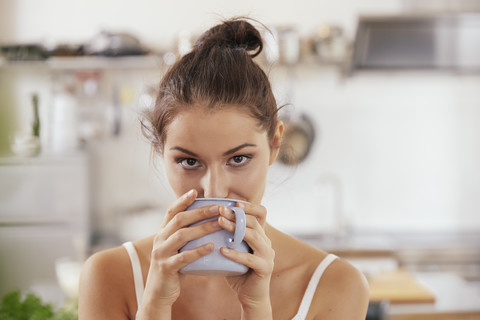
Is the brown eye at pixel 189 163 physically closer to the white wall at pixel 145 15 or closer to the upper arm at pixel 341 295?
the upper arm at pixel 341 295

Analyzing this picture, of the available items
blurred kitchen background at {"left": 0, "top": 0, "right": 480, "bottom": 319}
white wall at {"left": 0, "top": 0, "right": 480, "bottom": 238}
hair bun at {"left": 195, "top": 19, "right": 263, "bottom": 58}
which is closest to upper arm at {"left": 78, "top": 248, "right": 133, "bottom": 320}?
hair bun at {"left": 195, "top": 19, "right": 263, "bottom": 58}

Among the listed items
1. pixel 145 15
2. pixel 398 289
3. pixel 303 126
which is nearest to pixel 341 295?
pixel 398 289

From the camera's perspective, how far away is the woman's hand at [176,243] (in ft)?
2.37

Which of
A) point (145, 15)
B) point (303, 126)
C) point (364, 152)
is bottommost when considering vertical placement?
point (364, 152)

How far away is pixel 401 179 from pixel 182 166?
345 cm

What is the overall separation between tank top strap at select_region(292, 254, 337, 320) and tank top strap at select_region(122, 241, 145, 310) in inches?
11.1

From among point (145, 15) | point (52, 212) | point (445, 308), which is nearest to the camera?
point (445, 308)

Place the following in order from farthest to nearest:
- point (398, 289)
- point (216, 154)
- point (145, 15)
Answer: point (145, 15)
point (398, 289)
point (216, 154)

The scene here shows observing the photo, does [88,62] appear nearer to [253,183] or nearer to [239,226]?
[253,183]

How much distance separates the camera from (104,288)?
3.21ft

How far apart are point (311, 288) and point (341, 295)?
6 centimetres

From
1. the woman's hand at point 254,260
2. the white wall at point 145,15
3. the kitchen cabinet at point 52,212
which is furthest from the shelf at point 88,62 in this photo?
the woman's hand at point 254,260

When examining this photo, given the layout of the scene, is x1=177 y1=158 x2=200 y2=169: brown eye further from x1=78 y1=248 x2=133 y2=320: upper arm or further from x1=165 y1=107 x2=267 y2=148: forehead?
x1=78 y1=248 x2=133 y2=320: upper arm

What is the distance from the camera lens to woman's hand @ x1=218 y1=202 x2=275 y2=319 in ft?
2.38
